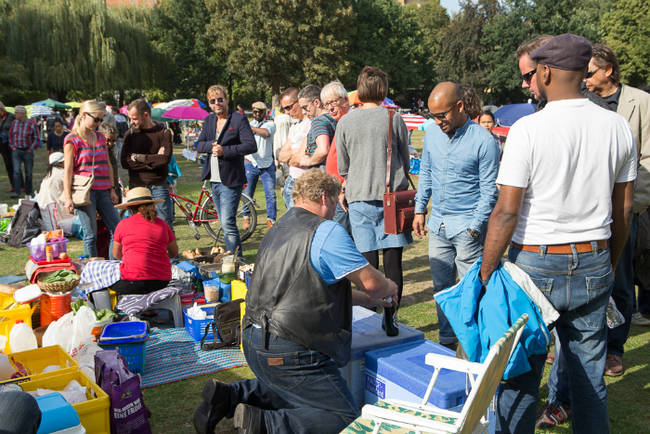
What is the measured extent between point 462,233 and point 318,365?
1.62 m

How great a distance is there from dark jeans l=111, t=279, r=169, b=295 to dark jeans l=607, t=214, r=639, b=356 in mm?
3806

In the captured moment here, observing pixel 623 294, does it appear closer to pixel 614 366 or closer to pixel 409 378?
pixel 614 366

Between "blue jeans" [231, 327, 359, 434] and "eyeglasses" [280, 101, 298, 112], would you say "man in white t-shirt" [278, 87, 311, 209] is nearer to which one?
"eyeglasses" [280, 101, 298, 112]

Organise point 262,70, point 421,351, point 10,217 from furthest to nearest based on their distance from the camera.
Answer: point 262,70
point 10,217
point 421,351

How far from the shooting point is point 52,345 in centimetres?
387

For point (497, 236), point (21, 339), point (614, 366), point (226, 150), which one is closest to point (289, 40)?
point (226, 150)

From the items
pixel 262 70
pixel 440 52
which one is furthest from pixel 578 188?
pixel 440 52

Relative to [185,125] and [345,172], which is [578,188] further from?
[185,125]

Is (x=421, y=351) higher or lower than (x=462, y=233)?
lower

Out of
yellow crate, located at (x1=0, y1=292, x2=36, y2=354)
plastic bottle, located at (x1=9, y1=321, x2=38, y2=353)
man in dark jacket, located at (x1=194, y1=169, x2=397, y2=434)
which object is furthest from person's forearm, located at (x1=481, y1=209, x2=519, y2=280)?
yellow crate, located at (x1=0, y1=292, x2=36, y2=354)

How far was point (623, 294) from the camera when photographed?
167 inches

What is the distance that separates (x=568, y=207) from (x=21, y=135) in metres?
13.1

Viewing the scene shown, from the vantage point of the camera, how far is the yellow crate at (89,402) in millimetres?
3053

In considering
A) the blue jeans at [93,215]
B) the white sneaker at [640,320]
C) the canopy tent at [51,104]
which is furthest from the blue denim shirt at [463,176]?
the canopy tent at [51,104]
